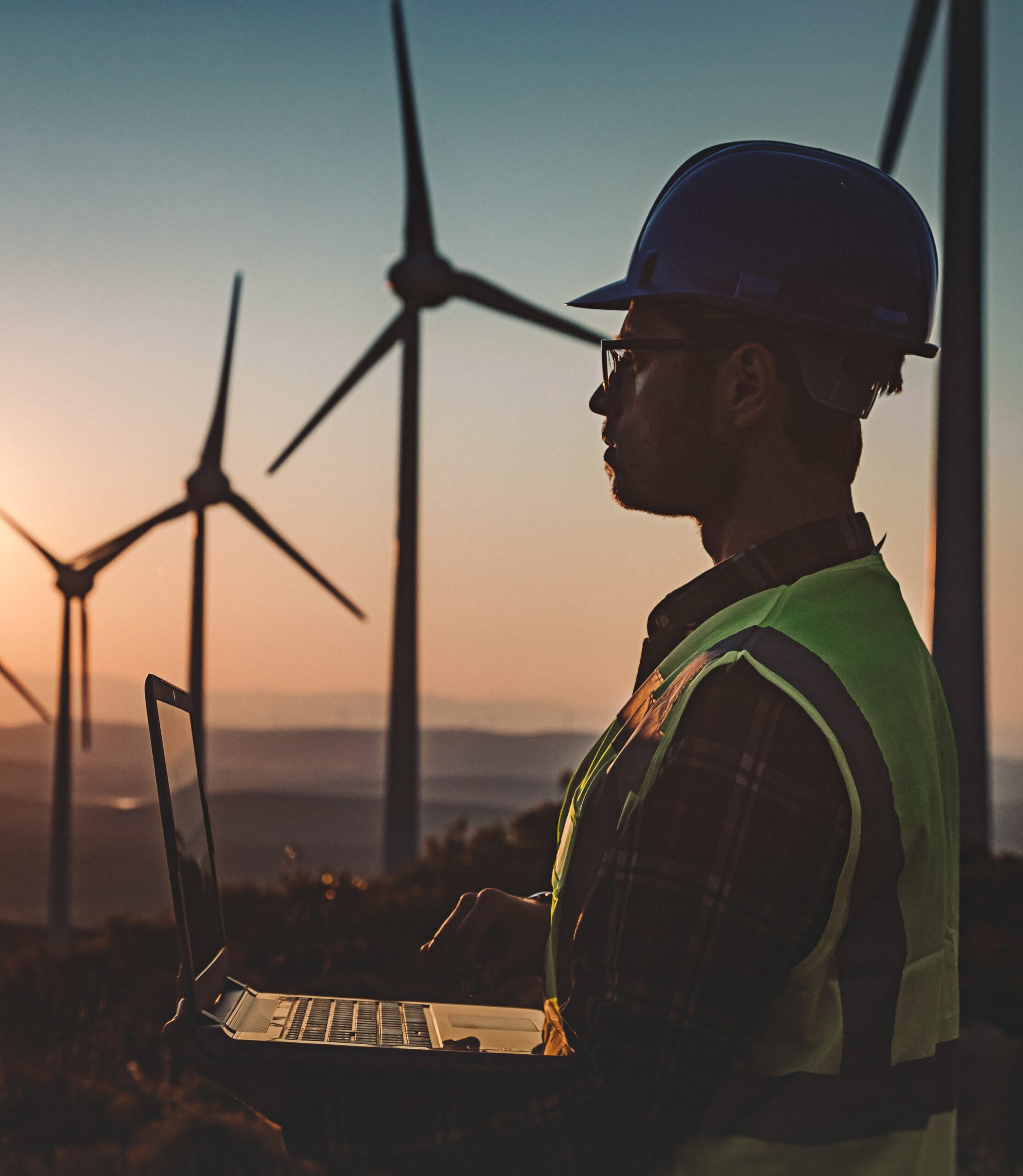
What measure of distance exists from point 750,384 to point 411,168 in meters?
21.7

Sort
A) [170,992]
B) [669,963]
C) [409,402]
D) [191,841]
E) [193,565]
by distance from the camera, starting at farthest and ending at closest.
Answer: [193,565]
[409,402]
[170,992]
[191,841]
[669,963]

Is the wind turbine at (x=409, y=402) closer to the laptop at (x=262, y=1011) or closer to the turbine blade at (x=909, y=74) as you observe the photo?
the turbine blade at (x=909, y=74)

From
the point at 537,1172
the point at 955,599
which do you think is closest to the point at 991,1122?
the point at 537,1172

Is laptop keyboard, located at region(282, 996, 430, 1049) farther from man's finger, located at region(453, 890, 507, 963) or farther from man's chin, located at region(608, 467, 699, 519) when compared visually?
man's chin, located at region(608, 467, 699, 519)

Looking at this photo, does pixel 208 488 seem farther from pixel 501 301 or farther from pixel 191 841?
pixel 191 841

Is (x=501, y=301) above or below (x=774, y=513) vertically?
above

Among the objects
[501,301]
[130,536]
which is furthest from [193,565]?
[501,301]

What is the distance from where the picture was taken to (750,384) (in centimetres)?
229

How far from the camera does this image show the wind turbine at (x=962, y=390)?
1730 centimetres

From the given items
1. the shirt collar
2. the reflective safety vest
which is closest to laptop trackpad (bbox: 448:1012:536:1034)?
the reflective safety vest

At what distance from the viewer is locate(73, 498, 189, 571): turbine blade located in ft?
94.0

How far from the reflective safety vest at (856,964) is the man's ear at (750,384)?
0.46 m

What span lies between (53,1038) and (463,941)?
10.4 meters

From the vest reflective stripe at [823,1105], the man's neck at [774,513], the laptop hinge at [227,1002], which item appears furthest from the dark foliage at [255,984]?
the vest reflective stripe at [823,1105]
